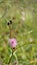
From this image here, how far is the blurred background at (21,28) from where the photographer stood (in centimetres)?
227

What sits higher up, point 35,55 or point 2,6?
point 2,6

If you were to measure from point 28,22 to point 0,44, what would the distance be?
0.60 meters

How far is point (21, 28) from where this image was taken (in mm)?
2711

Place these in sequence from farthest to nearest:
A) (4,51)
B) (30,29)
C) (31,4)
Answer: (31,4), (30,29), (4,51)

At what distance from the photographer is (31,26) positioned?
9.04 feet

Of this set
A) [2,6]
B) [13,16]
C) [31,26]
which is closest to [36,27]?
[31,26]

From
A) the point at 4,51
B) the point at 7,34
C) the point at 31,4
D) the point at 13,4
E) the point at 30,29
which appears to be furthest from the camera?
the point at 31,4

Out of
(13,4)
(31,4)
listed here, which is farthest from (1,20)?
(31,4)

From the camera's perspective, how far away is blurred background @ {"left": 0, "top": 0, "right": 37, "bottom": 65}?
227 cm

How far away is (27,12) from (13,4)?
199 mm

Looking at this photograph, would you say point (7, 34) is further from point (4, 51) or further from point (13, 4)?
point (13, 4)

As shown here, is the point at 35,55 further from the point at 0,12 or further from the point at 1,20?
the point at 0,12

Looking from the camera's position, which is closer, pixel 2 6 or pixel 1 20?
pixel 1 20

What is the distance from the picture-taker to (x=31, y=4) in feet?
10.3
